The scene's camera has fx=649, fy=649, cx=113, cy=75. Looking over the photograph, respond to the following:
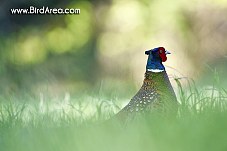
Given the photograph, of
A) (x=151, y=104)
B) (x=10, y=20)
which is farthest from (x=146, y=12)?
(x=151, y=104)

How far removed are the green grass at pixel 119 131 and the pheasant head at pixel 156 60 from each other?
0.84 ft

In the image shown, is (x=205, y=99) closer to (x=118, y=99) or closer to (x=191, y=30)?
(x=118, y=99)

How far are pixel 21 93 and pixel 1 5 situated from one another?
6.64 meters

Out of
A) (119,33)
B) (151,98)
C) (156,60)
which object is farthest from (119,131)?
(119,33)

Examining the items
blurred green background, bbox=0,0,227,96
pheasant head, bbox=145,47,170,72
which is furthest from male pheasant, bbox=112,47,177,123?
blurred green background, bbox=0,0,227,96

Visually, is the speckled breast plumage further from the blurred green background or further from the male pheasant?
the blurred green background

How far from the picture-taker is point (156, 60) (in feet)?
10.8

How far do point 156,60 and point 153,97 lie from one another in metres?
0.37

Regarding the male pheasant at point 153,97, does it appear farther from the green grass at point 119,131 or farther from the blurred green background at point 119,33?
the blurred green background at point 119,33

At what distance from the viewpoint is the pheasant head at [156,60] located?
3221mm

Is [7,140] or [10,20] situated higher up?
[10,20]

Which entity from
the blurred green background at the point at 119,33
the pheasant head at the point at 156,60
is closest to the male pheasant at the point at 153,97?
the pheasant head at the point at 156,60

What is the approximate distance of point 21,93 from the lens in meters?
3.63

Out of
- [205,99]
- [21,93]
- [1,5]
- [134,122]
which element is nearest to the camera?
[134,122]
